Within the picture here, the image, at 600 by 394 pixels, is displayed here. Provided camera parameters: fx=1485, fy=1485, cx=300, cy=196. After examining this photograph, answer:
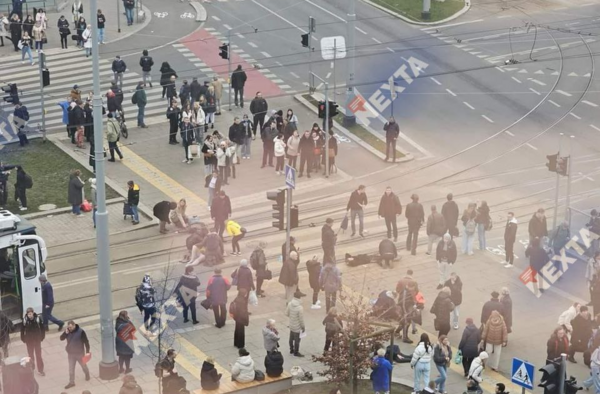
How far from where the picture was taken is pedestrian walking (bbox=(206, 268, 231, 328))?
32938 millimetres

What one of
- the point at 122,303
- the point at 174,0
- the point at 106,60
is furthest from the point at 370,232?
the point at 174,0

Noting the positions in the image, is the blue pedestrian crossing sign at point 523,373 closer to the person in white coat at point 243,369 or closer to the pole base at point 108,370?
the person in white coat at point 243,369

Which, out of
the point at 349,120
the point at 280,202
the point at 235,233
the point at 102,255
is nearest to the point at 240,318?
the point at 280,202

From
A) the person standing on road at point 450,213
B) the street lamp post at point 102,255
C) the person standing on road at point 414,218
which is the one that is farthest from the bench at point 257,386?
the person standing on road at point 450,213

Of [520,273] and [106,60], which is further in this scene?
[106,60]

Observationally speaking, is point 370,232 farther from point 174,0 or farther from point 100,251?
point 174,0

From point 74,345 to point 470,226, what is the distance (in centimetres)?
1173

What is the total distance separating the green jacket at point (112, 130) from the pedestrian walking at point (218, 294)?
11218 millimetres

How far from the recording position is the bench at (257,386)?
29.5m

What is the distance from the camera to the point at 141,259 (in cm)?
3728

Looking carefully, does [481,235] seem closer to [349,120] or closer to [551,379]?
[551,379]

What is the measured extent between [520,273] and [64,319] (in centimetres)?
1125

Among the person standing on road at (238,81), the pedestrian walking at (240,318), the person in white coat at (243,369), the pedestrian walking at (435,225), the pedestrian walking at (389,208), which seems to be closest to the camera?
the person in white coat at (243,369)

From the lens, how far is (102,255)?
30000mm
